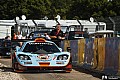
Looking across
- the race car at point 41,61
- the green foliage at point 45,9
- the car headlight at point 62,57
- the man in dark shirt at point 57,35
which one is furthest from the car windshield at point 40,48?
the green foliage at point 45,9

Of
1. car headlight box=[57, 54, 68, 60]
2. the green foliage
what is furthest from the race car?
the green foliage

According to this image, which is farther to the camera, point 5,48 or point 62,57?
point 5,48

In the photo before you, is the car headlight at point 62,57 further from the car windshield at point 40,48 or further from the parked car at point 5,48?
the parked car at point 5,48

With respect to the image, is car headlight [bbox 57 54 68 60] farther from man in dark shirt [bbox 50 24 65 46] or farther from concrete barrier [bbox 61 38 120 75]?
man in dark shirt [bbox 50 24 65 46]

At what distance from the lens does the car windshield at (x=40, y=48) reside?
634 inches

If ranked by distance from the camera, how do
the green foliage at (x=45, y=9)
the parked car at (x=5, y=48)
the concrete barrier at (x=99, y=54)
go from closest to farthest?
1. the concrete barrier at (x=99, y=54)
2. the parked car at (x=5, y=48)
3. the green foliage at (x=45, y=9)

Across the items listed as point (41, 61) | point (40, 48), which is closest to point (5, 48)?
point (40, 48)

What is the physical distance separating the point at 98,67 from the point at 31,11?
5835cm

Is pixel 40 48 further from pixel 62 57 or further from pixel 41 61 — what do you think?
pixel 62 57

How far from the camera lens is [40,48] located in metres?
16.4

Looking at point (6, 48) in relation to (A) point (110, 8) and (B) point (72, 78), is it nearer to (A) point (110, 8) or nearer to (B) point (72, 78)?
(B) point (72, 78)

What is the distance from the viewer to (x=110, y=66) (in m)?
14.2

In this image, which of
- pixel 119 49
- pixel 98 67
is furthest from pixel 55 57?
pixel 119 49

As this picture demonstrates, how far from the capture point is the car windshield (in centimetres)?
1611
